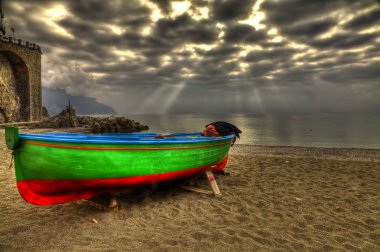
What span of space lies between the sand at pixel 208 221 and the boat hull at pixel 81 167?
0.59 m

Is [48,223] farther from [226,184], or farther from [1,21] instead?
[1,21]

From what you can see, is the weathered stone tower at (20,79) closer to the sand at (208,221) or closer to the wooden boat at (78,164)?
the sand at (208,221)

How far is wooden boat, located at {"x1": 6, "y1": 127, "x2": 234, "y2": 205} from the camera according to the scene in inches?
147

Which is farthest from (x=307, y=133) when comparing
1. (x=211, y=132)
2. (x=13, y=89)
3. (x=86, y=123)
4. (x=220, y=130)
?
(x=13, y=89)

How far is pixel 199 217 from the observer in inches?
172

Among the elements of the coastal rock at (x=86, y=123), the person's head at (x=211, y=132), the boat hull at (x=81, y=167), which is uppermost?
the person's head at (x=211, y=132)

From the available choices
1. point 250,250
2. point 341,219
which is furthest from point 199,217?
point 341,219

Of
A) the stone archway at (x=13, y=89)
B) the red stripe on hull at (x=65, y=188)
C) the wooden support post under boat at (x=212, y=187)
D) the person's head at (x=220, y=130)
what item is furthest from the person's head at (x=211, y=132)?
the stone archway at (x=13, y=89)

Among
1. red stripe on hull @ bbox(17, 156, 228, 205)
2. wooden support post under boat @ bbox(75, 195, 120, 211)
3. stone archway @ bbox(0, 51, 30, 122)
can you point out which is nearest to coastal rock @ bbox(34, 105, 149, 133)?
stone archway @ bbox(0, 51, 30, 122)

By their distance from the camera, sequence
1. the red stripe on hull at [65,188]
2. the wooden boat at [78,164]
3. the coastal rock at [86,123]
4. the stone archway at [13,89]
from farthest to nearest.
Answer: the coastal rock at [86,123] < the stone archway at [13,89] < the red stripe on hull at [65,188] < the wooden boat at [78,164]

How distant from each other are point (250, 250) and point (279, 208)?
1.97 metres

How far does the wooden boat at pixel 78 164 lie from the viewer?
12.3 ft

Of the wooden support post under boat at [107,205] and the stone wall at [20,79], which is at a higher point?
the stone wall at [20,79]

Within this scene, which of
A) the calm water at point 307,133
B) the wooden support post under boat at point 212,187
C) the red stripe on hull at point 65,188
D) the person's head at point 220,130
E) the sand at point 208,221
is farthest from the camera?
the calm water at point 307,133
